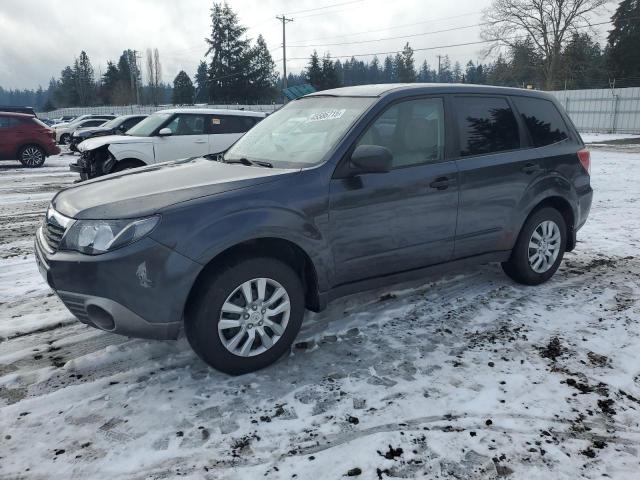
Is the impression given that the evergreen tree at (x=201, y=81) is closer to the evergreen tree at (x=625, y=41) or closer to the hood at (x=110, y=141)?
the evergreen tree at (x=625, y=41)

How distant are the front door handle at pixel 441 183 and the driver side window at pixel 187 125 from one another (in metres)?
7.72

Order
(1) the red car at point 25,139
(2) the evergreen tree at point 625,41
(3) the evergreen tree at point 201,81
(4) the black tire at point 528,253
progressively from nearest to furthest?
(4) the black tire at point 528,253, (1) the red car at point 25,139, (2) the evergreen tree at point 625,41, (3) the evergreen tree at point 201,81

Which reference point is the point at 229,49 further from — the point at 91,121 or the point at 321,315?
the point at 321,315

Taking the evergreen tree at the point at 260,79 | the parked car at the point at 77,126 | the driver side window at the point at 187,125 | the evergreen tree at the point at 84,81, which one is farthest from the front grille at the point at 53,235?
the evergreen tree at the point at 84,81

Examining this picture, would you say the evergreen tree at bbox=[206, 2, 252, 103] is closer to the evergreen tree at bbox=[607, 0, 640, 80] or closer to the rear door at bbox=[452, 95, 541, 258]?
the evergreen tree at bbox=[607, 0, 640, 80]

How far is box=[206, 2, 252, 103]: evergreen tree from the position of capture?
215 feet

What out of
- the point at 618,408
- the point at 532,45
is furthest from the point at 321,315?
the point at 532,45

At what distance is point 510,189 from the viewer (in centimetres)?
452

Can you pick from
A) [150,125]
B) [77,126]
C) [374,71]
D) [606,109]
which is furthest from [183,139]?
[374,71]

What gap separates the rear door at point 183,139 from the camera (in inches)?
402

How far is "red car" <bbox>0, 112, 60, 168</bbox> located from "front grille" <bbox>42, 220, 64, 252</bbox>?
14.4m

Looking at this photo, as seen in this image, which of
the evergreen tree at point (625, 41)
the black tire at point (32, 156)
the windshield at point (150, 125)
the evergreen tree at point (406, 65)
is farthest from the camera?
the evergreen tree at point (406, 65)

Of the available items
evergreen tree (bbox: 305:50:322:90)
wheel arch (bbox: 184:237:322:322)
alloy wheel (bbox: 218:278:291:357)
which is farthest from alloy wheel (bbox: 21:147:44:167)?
evergreen tree (bbox: 305:50:322:90)

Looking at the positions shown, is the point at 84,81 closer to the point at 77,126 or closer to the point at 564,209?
the point at 77,126
